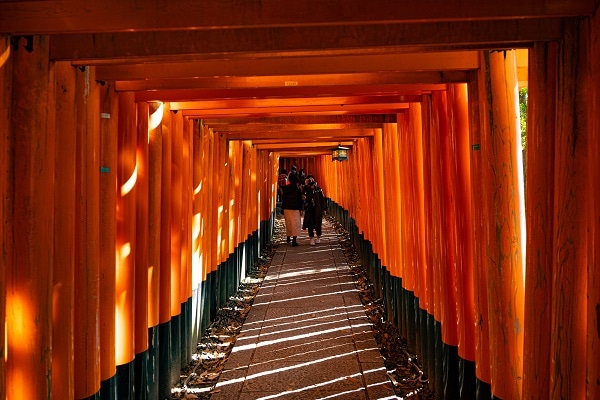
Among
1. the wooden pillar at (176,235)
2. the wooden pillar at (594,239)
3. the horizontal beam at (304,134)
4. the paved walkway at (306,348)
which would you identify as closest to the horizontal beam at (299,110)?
the wooden pillar at (176,235)

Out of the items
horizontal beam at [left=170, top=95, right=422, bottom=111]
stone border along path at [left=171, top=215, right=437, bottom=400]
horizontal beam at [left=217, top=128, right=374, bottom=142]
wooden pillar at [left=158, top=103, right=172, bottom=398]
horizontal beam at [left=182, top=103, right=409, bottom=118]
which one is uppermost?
horizontal beam at [left=217, top=128, right=374, bottom=142]

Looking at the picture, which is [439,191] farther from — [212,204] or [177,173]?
[212,204]

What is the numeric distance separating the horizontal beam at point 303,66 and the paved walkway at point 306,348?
2.85 m

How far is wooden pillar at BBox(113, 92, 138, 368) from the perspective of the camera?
3623 mm

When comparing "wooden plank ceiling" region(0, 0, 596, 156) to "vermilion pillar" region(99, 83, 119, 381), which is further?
"vermilion pillar" region(99, 83, 119, 381)

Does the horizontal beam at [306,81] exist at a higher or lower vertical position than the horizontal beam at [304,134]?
lower

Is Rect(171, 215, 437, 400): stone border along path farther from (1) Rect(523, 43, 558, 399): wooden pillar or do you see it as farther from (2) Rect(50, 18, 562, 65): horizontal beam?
(2) Rect(50, 18, 562, 65): horizontal beam

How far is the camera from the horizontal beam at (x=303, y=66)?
2.91 m

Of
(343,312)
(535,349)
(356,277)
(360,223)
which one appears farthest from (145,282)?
(360,223)

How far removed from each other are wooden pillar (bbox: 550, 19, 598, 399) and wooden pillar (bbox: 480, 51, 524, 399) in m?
0.75

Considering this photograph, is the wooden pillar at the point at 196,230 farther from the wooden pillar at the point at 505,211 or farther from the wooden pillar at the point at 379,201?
the wooden pillar at the point at 505,211

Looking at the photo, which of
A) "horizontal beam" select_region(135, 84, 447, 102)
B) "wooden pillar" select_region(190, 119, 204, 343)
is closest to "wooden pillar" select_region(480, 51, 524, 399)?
"horizontal beam" select_region(135, 84, 447, 102)

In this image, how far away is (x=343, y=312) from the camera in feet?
24.3

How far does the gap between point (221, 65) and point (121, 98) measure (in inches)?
37.3
